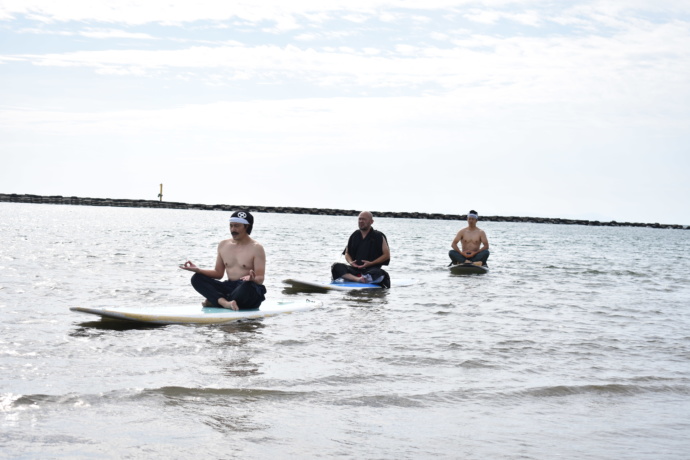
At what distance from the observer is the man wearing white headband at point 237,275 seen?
434 inches

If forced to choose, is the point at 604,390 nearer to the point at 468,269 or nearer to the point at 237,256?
the point at 237,256

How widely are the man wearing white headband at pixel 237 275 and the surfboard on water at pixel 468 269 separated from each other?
11565mm

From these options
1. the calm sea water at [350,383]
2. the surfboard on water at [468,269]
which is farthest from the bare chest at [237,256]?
the surfboard on water at [468,269]

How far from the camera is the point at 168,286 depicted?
16.3 metres

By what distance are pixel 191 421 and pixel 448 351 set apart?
4237 mm

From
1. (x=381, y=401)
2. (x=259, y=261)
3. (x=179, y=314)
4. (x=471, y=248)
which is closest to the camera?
(x=381, y=401)

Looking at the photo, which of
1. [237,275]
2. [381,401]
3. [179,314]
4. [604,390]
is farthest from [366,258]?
[381,401]

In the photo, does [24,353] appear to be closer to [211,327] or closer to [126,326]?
[126,326]

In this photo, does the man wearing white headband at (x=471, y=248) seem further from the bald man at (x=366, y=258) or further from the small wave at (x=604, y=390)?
the small wave at (x=604, y=390)

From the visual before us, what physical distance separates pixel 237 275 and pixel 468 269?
12.0 meters

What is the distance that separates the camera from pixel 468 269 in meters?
22.1

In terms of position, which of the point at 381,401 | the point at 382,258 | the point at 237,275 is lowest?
the point at 381,401

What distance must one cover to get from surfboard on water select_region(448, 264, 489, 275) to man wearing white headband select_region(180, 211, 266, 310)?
1156 cm

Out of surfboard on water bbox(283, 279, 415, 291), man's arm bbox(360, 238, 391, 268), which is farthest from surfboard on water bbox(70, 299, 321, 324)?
man's arm bbox(360, 238, 391, 268)
